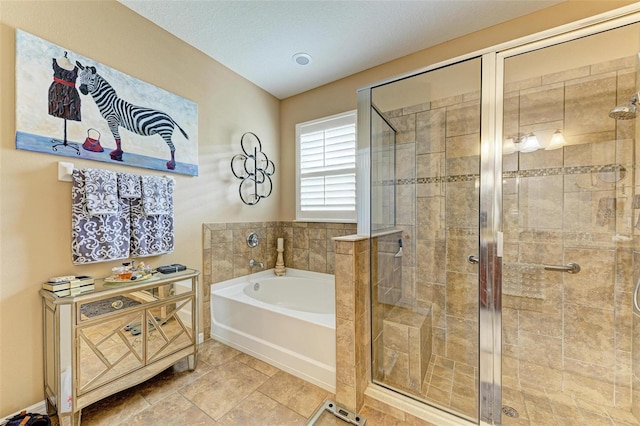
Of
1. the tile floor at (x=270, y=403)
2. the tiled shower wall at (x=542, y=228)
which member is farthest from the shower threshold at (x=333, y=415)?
the tiled shower wall at (x=542, y=228)

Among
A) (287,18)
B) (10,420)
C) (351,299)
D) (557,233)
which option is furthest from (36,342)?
Answer: (557,233)

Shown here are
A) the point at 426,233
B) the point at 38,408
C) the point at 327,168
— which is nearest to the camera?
the point at 38,408

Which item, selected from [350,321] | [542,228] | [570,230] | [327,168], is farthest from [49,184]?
[570,230]

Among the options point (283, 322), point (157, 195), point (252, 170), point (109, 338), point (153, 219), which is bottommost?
point (283, 322)

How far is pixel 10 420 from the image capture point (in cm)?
127

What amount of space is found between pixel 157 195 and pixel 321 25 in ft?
6.07

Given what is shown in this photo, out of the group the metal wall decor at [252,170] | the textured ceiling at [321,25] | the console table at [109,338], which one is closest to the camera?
the console table at [109,338]

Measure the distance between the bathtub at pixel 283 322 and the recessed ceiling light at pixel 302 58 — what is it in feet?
7.35

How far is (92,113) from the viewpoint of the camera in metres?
1.64

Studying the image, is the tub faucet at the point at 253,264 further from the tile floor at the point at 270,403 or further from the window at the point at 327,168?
the tile floor at the point at 270,403

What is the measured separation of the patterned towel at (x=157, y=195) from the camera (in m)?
1.83

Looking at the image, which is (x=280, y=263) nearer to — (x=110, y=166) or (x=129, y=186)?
(x=129, y=186)

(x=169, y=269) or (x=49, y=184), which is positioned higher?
(x=49, y=184)

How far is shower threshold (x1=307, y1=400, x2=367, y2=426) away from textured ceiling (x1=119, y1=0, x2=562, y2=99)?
8.90ft
